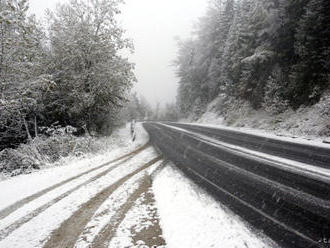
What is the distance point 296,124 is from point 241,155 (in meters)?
7.78

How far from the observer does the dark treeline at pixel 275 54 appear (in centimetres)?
1331

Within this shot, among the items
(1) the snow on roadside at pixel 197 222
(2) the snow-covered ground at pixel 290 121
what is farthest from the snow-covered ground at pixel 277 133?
(1) the snow on roadside at pixel 197 222

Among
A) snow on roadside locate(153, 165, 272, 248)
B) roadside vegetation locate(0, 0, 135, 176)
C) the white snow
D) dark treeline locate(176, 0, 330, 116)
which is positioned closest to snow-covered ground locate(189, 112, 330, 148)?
dark treeline locate(176, 0, 330, 116)

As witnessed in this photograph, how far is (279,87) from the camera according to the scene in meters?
16.3

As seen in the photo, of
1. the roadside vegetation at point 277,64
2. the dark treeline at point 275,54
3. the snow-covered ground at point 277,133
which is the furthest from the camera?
the dark treeline at point 275,54

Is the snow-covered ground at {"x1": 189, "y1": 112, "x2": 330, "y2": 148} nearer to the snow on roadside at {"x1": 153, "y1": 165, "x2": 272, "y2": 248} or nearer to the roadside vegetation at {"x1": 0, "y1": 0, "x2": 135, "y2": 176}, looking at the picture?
the snow on roadside at {"x1": 153, "y1": 165, "x2": 272, "y2": 248}

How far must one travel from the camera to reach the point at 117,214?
4062 millimetres

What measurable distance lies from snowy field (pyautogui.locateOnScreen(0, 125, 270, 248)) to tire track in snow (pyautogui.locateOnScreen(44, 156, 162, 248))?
1cm

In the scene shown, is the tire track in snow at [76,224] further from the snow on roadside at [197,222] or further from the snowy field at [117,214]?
the snow on roadside at [197,222]

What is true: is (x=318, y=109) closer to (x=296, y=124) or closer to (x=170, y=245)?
(x=296, y=124)

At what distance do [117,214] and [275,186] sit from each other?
3.53 m

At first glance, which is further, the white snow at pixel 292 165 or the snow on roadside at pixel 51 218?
the white snow at pixel 292 165

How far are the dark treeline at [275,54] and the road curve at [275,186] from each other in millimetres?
8074

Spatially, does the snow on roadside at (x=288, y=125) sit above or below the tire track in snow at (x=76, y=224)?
above
